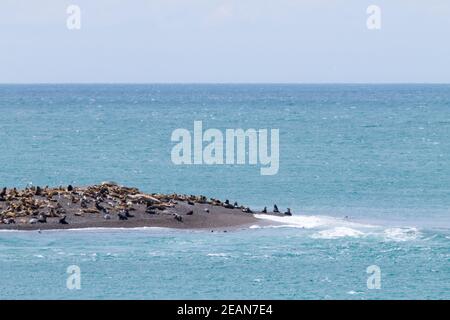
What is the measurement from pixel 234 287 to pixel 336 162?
67.5 metres

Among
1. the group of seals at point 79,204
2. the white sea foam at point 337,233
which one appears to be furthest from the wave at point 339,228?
the group of seals at point 79,204

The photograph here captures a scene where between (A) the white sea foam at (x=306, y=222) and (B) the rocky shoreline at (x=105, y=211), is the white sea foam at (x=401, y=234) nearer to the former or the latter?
(A) the white sea foam at (x=306, y=222)

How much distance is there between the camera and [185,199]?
209 feet

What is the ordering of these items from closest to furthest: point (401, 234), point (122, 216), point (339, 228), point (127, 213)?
1. point (401, 234)
2. point (122, 216)
3. point (127, 213)
4. point (339, 228)

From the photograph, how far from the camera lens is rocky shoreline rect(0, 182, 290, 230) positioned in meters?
58.2

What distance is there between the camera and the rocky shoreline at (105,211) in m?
58.2

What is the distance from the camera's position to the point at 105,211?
59688mm

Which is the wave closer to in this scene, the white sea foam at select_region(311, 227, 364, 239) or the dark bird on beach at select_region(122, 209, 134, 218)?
the white sea foam at select_region(311, 227, 364, 239)

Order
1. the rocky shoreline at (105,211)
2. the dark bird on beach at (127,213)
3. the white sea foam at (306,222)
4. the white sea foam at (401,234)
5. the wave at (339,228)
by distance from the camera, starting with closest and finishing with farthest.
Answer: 1. the white sea foam at (401,234)
2. the wave at (339,228)
3. the rocky shoreline at (105,211)
4. the dark bird on beach at (127,213)
5. the white sea foam at (306,222)

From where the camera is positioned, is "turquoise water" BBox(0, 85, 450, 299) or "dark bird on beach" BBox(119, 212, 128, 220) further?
"dark bird on beach" BBox(119, 212, 128, 220)

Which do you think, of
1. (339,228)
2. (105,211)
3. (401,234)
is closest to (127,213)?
(105,211)

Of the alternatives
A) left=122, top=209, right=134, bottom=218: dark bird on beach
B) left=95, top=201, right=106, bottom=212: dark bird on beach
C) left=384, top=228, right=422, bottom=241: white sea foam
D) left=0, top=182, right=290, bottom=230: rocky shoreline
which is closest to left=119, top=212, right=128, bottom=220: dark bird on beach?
left=0, top=182, right=290, bottom=230: rocky shoreline

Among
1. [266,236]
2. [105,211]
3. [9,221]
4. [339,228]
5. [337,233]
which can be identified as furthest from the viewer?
[339,228]

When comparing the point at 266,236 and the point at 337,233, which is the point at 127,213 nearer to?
the point at 266,236
